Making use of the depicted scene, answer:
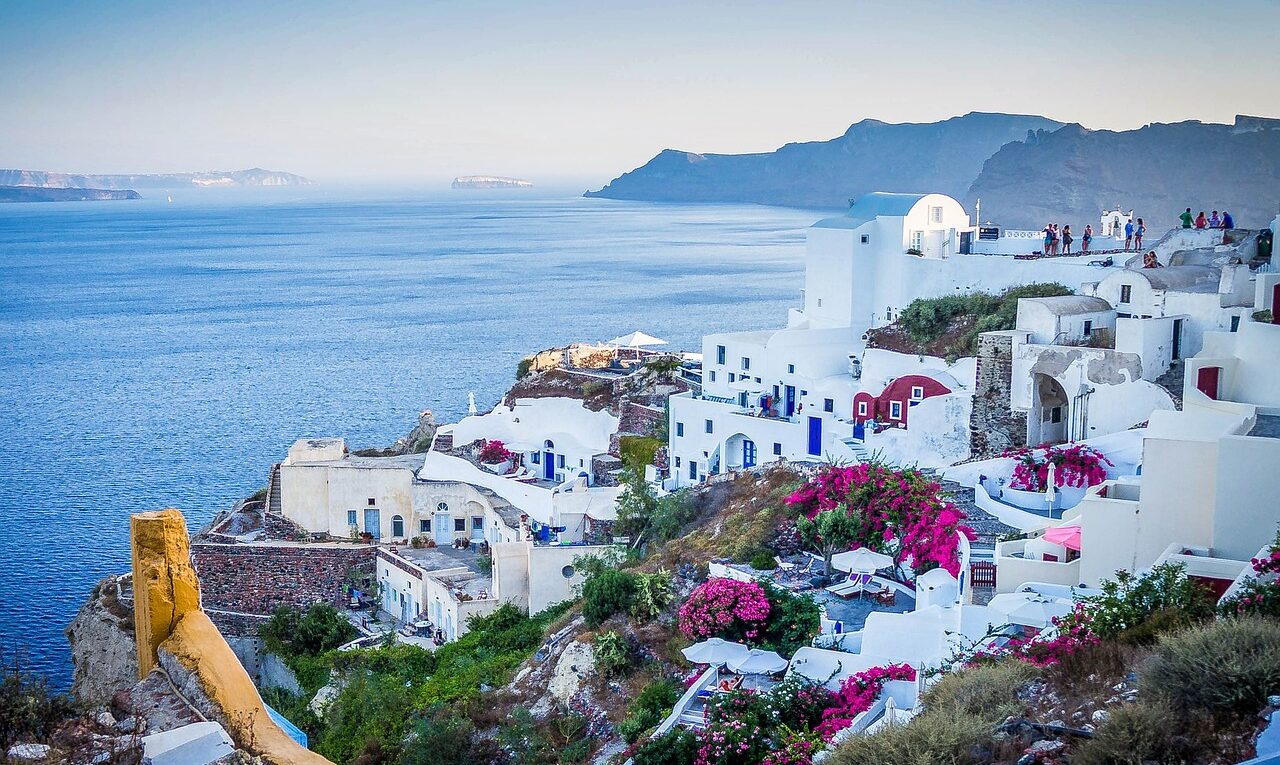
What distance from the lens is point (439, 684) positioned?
19609 mm

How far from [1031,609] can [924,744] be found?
4997mm

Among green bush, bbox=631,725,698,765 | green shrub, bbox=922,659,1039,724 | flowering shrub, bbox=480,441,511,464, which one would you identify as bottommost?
flowering shrub, bbox=480,441,511,464

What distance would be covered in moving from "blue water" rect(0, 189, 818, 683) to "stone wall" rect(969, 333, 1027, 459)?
64.9ft

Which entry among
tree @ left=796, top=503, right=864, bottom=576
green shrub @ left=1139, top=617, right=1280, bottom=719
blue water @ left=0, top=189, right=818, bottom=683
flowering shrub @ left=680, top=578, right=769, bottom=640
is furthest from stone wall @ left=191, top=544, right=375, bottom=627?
green shrub @ left=1139, top=617, right=1280, bottom=719

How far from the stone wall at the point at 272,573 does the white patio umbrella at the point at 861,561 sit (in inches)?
589

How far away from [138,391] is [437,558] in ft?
126

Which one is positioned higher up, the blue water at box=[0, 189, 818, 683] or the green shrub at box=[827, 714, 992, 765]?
the green shrub at box=[827, 714, 992, 765]

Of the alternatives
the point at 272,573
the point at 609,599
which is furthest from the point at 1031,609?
the point at 272,573

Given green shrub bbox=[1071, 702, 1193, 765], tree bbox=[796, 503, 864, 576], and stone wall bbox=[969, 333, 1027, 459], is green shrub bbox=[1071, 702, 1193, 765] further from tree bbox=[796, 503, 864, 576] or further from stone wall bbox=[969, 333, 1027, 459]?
stone wall bbox=[969, 333, 1027, 459]

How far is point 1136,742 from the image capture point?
730 cm

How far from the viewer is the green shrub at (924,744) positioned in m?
7.97

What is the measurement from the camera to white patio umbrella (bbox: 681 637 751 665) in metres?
13.9

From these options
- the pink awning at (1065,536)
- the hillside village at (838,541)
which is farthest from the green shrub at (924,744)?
the pink awning at (1065,536)

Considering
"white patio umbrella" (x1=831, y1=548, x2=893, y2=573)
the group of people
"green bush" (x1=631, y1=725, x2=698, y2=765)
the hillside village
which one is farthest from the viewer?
the group of people
